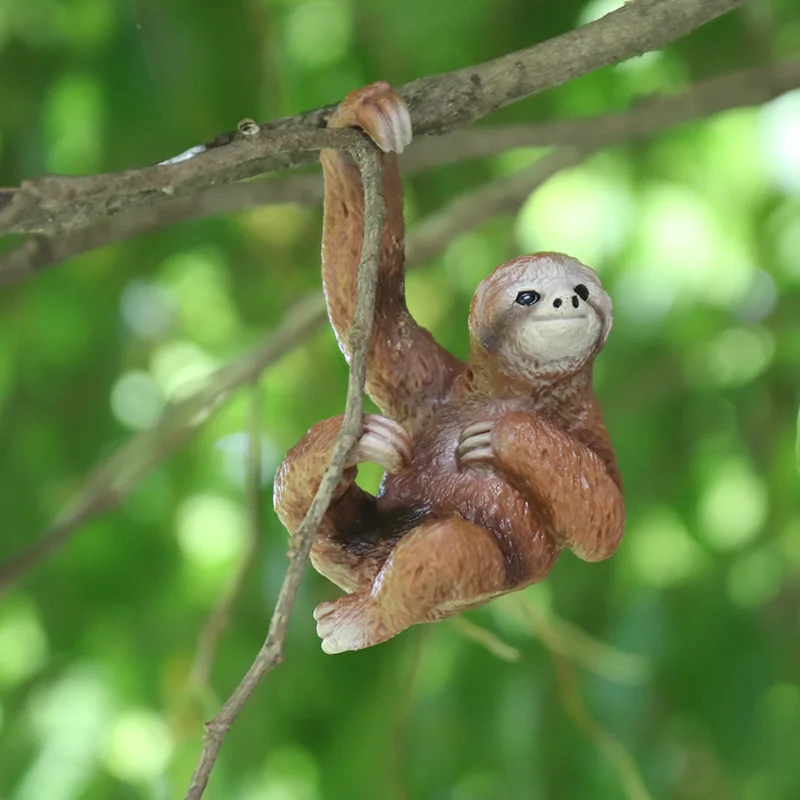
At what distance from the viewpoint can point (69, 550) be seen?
95 centimetres

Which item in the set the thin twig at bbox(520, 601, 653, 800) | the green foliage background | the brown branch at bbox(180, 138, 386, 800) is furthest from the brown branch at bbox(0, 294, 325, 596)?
the brown branch at bbox(180, 138, 386, 800)

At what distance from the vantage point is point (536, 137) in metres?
0.71

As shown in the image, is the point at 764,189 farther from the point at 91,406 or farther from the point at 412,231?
the point at 91,406

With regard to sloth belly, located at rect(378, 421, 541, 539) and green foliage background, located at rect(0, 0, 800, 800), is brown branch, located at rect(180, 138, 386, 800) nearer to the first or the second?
sloth belly, located at rect(378, 421, 541, 539)

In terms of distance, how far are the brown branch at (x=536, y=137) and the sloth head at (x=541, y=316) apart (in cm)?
30

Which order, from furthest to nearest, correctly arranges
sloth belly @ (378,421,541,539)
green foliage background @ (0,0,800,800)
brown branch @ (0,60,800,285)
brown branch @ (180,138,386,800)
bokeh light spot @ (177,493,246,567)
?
bokeh light spot @ (177,493,246,567), green foliage background @ (0,0,800,800), brown branch @ (0,60,800,285), sloth belly @ (378,421,541,539), brown branch @ (180,138,386,800)

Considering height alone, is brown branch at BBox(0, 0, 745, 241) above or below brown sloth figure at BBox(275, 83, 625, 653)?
above

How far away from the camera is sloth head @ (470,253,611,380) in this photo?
401mm

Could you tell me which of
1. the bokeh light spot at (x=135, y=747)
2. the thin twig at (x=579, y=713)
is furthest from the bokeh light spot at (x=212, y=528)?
the thin twig at (x=579, y=713)

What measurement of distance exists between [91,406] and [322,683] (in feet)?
1.01

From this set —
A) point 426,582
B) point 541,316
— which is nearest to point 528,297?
point 541,316

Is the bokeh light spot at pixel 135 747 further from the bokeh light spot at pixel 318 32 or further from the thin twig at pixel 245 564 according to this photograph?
the bokeh light spot at pixel 318 32

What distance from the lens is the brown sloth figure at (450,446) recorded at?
1.22ft

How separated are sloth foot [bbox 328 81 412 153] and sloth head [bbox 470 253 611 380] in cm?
6
